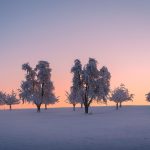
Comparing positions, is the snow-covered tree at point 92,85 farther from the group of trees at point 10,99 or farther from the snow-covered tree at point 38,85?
the group of trees at point 10,99

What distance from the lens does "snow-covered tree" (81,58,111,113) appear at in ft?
236

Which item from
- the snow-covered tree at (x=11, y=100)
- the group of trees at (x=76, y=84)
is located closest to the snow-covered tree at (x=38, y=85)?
the group of trees at (x=76, y=84)

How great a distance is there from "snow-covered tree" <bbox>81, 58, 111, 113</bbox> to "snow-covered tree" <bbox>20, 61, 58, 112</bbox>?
989 centimetres

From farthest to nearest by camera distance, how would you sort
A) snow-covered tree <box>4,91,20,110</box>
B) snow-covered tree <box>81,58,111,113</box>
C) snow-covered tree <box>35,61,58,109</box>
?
snow-covered tree <box>4,91,20,110</box> → snow-covered tree <box>35,61,58,109</box> → snow-covered tree <box>81,58,111,113</box>

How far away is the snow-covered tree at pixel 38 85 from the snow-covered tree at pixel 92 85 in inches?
389

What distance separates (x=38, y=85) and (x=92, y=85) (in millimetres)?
13862

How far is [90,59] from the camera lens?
73.1m

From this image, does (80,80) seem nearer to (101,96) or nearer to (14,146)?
(101,96)

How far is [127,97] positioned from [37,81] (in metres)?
32.9

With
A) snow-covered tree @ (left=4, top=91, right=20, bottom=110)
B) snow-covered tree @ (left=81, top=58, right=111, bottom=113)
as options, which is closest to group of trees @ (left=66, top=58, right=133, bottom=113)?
snow-covered tree @ (left=81, top=58, right=111, bottom=113)

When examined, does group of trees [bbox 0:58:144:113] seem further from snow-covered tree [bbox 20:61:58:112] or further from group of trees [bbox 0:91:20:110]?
group of trees [bbox 0:91:20:110]

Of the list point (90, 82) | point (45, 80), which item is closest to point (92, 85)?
point (90, 82)

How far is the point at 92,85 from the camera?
7262cm

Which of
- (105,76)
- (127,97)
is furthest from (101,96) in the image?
(127,97)
